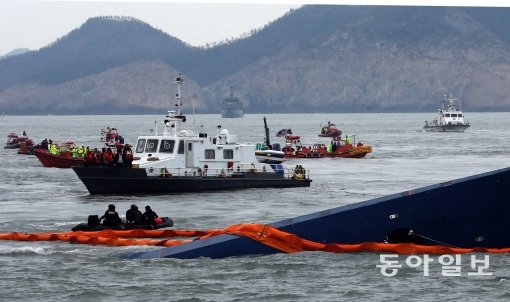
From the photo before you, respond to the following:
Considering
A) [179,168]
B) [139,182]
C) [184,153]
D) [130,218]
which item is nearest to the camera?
[130,218]

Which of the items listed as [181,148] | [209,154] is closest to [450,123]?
[209,154]

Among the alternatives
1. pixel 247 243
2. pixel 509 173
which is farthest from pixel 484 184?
pixel 247 243

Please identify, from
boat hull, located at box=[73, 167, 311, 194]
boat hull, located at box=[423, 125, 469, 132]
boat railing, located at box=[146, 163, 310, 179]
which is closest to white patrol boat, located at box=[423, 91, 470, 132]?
boat hull, located at box=[423, 125, 469, 132]

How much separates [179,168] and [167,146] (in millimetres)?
1339

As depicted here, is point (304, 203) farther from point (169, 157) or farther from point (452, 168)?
point (452, 168)

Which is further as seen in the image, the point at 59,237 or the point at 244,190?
the point at 244,190

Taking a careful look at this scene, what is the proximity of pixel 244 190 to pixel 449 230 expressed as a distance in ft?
102

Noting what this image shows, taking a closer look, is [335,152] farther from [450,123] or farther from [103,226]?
[450,123]

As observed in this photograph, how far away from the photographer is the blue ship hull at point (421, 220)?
1232 inches

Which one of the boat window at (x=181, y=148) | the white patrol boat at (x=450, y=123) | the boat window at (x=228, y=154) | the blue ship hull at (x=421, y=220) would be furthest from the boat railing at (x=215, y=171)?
A: the white patrol boat at (x=450, y=123)

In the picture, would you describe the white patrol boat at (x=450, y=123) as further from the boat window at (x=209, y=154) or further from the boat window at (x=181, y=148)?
the boat window at (x=181, y=148)

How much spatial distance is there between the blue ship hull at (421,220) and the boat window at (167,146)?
92.0ft

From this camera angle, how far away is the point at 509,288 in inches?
1142

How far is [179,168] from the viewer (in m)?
60.4
